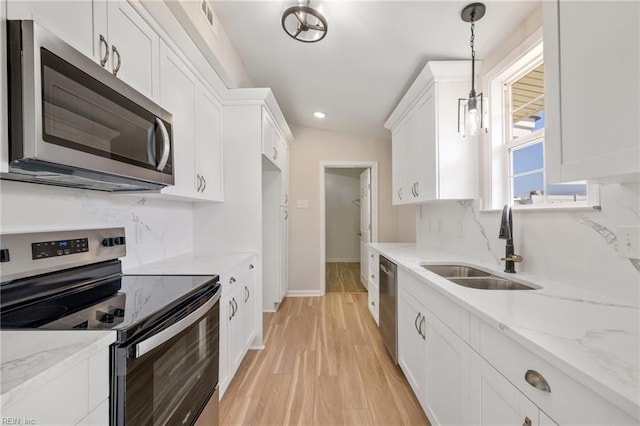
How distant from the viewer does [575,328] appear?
2.50ft

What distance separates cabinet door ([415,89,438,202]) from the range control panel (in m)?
2.16

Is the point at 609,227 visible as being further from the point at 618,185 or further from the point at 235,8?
the point at 235,8

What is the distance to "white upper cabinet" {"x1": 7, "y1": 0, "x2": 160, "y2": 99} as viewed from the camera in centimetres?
83

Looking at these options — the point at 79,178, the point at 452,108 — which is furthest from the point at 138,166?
the point at 452,108

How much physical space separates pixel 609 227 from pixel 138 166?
6.47 feet

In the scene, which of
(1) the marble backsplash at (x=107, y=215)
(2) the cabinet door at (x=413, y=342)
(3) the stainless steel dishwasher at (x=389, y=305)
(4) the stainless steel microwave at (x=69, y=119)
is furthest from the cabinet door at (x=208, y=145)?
(2) the cabinet door at (x=413, y=342)

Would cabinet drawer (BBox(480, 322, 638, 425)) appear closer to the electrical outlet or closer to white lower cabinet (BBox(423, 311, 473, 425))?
white lower cabinet (BBox(423, 311, 473, 425))

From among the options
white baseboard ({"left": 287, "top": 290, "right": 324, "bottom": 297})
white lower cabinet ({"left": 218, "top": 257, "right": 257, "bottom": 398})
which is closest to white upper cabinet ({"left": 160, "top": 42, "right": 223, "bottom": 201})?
white lower cabinet ({"left": 218, "top": 257, "right": 257, "bottom": 398})

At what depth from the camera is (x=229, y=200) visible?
94.0 inches

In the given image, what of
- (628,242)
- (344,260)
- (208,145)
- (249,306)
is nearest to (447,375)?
(628,242)

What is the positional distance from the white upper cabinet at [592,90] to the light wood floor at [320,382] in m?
1.60

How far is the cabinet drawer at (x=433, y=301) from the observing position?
3.73 ft

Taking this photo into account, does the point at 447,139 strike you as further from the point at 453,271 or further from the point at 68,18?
the point at 68,18

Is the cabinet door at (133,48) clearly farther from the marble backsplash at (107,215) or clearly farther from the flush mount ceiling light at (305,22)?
the flush mount ceiling light at (305,22)
